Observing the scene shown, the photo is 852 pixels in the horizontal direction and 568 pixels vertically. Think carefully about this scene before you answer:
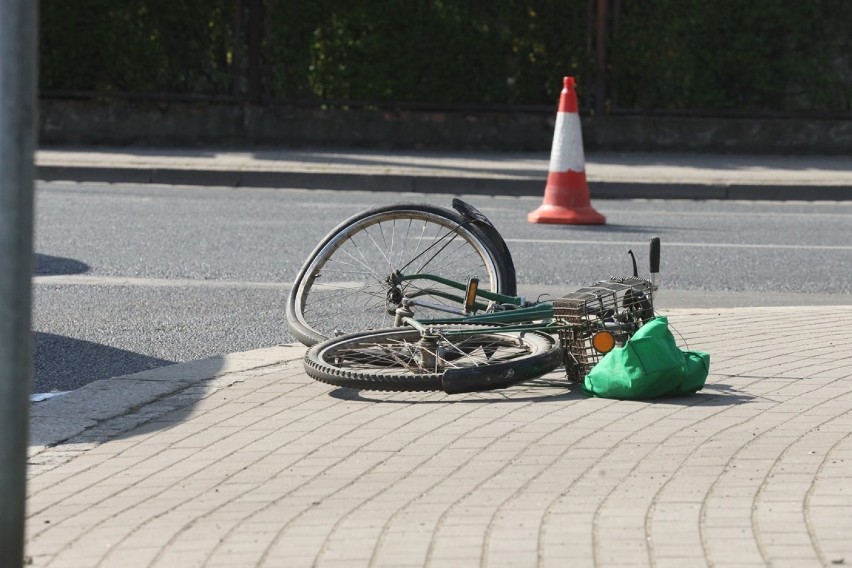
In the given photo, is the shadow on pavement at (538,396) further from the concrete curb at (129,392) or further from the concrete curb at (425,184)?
the concrete curb at (425,184)

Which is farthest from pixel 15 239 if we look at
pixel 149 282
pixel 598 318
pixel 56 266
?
pixel 56 266

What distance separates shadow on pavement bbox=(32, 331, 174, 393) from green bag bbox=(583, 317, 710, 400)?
198cm

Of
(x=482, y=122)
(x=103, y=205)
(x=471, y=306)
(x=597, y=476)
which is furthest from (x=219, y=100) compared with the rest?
(x=597, y=476)

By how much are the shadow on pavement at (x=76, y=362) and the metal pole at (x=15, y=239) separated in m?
2.80


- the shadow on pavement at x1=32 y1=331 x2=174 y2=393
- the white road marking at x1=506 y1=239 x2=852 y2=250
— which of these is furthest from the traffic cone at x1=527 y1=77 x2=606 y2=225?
the shadow on pavement at x1=32 y1=331 x2=174 y2=393

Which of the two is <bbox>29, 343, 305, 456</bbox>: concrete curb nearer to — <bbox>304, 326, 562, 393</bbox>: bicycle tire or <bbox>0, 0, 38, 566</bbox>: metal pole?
<bbox>304, 326, 562, 393</bbox>: bicycle tire

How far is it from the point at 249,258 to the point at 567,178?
122 inches

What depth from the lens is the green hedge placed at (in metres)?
17.2

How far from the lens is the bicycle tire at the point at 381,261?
596 centimetres

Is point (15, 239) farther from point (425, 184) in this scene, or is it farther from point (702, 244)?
point (425, 184)

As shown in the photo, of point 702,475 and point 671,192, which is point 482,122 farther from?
point 702,475

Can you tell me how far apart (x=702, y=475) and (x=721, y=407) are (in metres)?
0.90

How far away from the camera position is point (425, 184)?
46.3ft

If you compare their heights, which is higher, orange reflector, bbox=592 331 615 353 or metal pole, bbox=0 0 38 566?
metal pole, bbox=0 0 38 566
